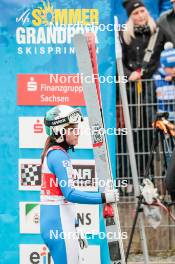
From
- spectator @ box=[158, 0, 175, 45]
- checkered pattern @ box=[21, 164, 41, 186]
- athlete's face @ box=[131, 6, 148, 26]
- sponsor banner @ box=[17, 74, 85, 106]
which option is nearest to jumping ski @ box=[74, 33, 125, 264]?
sponsor banner @ box=[17, 74, 85, 106]

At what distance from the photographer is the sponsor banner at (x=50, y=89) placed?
8.19m

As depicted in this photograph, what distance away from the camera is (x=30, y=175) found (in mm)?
8336

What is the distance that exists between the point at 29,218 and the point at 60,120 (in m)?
1.47

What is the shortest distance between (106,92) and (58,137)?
1.13 m

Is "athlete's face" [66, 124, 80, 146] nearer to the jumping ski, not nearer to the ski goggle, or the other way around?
the ski goggle

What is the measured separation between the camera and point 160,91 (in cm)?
969

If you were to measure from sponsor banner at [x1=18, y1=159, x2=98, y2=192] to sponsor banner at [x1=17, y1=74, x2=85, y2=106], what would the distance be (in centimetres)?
56

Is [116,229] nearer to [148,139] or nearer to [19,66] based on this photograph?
[19,66]

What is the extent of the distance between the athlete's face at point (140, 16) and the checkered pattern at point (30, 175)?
118 inches

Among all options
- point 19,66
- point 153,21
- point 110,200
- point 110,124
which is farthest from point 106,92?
point 153,21

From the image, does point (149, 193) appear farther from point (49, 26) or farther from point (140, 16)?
point (140, 16)

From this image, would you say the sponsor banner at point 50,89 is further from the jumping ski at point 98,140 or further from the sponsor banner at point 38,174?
the jumping ski at point 98,140

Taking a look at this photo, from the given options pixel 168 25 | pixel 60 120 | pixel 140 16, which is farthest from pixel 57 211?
pixel 140 16

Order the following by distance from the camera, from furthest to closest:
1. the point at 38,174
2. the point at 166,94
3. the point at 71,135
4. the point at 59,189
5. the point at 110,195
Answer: the point at 166,94 < the point at 38,174 < the point at 71,135 < the point at 59,189 < the point at 110,195
